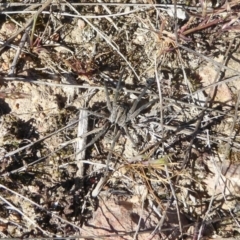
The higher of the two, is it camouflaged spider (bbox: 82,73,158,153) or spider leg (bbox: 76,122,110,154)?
camouflaged spider (bbox: 82,73,158,153)

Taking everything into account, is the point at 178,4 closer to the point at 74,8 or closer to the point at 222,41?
the point at 222,41

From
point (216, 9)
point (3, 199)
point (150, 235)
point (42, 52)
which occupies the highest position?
point (216, 9)

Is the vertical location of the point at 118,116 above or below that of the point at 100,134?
above

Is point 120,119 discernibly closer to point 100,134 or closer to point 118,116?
point 118,116

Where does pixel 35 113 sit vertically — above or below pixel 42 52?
below

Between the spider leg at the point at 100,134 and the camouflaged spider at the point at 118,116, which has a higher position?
the camouflaged spider at the point at 118,116

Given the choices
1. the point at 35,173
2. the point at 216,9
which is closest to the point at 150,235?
the point at 35,173

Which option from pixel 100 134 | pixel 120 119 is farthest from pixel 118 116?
pixel 100 134

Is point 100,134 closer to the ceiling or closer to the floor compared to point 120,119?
closer to the floor
